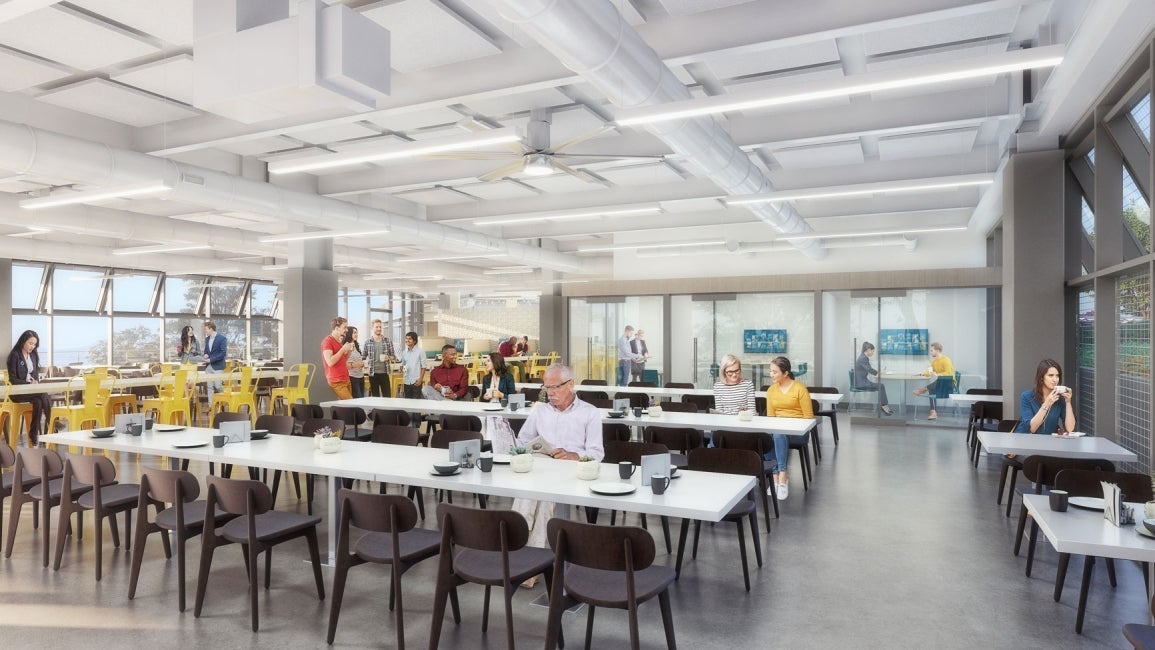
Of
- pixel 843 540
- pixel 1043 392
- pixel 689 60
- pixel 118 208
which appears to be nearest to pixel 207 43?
pixel 689 60

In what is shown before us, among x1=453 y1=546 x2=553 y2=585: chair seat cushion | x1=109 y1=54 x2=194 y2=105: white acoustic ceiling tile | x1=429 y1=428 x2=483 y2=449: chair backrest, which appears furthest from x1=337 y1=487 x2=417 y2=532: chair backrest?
x1=109 y1=54 x2=194 y2=105: white acoustic ceiling tile

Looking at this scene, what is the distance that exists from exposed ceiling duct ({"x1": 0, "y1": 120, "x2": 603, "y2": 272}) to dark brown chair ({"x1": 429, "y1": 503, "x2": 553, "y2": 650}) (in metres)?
5.59

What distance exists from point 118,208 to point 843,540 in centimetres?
1192

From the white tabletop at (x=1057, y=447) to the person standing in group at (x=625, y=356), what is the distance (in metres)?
8.33

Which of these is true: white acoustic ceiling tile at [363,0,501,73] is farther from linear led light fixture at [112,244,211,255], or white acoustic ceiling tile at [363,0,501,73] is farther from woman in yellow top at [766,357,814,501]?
linear led light fixture at [112,244,211,255]

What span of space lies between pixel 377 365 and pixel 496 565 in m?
7.47

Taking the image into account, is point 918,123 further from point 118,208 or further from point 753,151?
point 118,208

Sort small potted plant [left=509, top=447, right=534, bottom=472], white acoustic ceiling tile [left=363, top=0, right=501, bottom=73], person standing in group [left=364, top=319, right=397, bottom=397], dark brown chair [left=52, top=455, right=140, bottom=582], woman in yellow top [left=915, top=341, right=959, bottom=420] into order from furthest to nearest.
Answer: woman in yellow top [left=915, top=341, right=959, bottom=420] < person standing in group [left=364, top=319, right=397, bottom=397] < white acoustic ceiling tile [left=363, top=0, right=501, bottom=73] < dark brown chair [left=52, top=455, right=140, bottom=582] < small potted plant [left=509, top=447, right=534, bottom=472]

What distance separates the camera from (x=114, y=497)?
4.32 metres

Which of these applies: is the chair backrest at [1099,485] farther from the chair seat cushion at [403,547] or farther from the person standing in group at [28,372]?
the person standing in group at [28,372]

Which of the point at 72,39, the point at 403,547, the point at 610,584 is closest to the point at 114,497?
the point at 403,547

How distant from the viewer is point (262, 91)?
4027 mm

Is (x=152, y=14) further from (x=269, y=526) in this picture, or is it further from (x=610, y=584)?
(x=610, y=584)

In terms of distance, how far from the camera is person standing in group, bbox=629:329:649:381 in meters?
13.4
